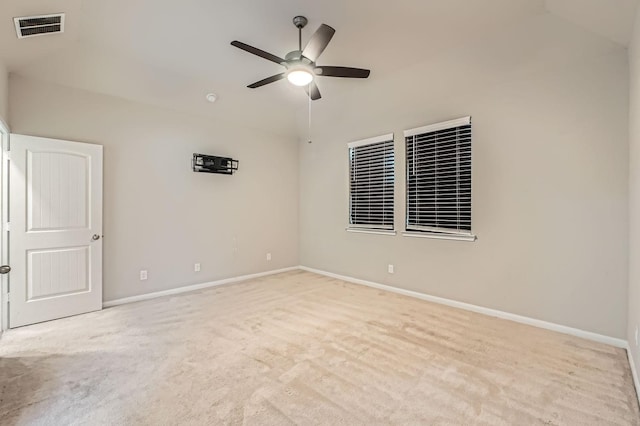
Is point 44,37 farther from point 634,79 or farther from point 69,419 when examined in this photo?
point 634,79

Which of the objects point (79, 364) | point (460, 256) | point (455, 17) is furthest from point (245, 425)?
point (455, 17)

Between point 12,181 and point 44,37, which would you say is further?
point 12,181

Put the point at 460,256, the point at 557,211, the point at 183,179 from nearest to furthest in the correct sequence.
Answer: the point at 557,211
the point at 460,256
the point at 183,179

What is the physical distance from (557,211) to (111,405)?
414 cm

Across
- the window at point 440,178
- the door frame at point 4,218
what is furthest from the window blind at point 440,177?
the door frame at point 4,218

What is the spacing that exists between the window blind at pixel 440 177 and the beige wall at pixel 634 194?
1434 mm

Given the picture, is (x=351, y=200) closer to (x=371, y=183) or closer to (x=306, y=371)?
(x=371, y=183)

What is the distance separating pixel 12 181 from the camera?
331 cm

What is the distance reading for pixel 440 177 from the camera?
163 inches

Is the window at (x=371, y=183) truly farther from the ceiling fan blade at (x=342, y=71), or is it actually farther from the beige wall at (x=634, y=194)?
the beige wall at (x=634, y=194)

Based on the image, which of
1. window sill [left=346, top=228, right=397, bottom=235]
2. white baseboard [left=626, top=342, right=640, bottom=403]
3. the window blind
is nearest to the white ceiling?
the window blind

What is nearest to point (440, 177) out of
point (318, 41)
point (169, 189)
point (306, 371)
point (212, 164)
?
point (318, 41)

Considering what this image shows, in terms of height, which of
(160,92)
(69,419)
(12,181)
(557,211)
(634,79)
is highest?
(160,92)

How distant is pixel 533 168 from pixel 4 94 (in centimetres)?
556
